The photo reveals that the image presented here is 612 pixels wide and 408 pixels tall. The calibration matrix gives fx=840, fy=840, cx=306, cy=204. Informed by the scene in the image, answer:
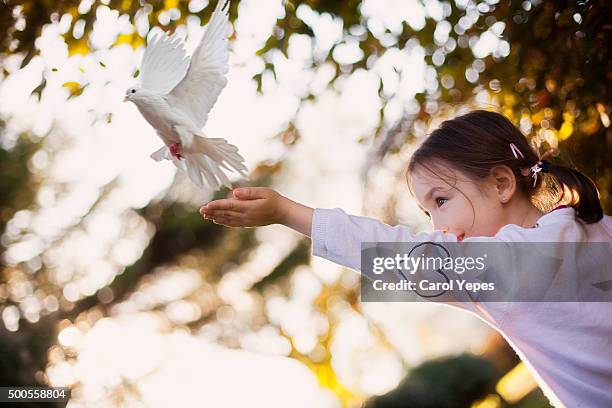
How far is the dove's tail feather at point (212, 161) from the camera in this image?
1111 mm

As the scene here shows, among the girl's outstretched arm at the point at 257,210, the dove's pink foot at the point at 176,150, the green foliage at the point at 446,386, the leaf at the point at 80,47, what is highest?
the dove's pink foot at the point at 176,150

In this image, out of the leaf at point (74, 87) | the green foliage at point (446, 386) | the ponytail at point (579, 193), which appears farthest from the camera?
the green foliage at point (446, 386)

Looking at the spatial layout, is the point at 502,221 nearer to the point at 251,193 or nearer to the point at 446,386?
the point at 251,193

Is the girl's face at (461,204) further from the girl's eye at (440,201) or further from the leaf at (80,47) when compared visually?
the leaf at (80,47)

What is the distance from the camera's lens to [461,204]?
1315mm

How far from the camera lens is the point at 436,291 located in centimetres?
115

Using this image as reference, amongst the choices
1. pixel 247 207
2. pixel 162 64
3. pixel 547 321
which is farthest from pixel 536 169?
pixel 162 64

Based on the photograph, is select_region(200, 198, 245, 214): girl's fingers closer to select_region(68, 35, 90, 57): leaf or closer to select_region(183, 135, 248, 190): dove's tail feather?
select_region(183, 135, 248, 190): dove's tail feather

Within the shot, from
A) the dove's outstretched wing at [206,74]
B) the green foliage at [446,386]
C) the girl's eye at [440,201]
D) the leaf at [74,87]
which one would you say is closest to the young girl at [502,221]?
the girl's eye at [440,201]

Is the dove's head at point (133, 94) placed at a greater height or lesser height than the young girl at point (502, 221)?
greater

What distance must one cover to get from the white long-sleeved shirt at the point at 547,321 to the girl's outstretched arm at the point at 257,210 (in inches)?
1.3

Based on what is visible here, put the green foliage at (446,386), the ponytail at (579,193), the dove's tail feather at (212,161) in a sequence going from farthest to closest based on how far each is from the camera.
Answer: the green foliage at (446,386), the ponytail at (579,193), the dove's tail feather at (212,161)

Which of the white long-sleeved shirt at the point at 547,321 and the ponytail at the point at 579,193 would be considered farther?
the ponytail at the point at 579,193

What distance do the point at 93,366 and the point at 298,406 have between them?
1.27 meters
